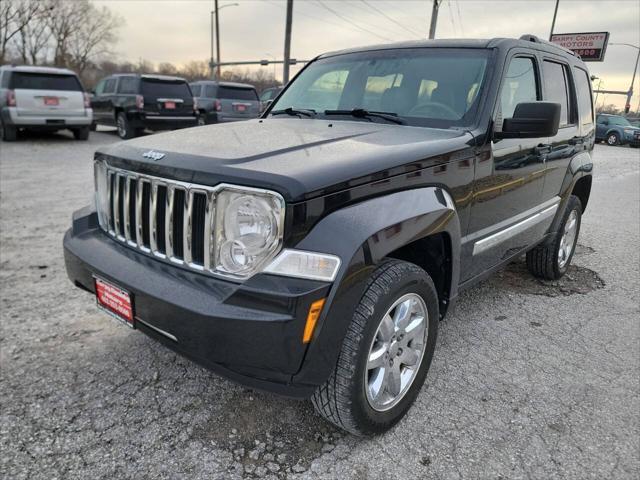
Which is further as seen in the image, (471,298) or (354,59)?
(471,298)

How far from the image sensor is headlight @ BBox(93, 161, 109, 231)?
2512mm

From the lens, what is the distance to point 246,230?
1.81 meters

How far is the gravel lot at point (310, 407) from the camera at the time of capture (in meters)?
2.04

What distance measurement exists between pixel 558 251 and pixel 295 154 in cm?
307

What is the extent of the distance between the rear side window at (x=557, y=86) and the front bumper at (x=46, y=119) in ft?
38.1

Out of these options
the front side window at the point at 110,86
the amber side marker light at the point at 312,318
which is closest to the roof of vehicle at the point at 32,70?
the front side window at the point at 110,86

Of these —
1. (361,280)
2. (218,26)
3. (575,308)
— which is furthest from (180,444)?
(218,26)

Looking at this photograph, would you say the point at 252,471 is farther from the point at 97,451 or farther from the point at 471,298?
the point at 471,298

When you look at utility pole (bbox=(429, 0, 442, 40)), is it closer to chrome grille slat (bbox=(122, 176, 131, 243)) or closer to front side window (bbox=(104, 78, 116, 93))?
front side window (bbox=(104, 78, 116, 93))

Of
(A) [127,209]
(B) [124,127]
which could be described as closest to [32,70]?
(B) [124,127]

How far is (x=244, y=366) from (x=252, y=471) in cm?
56

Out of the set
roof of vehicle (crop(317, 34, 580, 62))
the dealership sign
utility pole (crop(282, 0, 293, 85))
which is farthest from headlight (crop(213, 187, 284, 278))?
the dealership sign

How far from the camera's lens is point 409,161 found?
6.98 feet

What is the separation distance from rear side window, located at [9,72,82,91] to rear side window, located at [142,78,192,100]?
163cm
